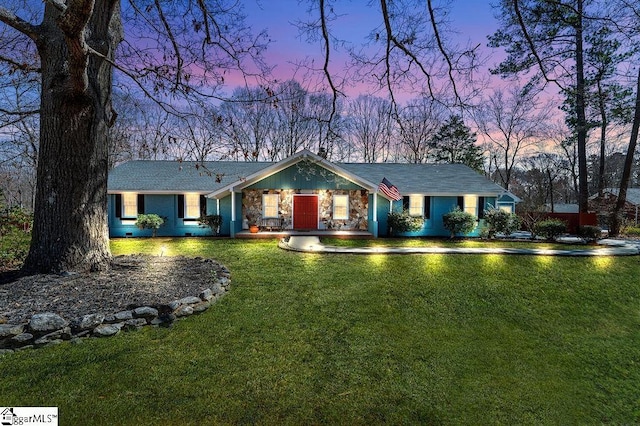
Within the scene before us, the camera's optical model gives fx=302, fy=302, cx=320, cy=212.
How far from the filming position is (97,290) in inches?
216

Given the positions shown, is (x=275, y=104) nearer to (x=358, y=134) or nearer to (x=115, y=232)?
(x=115, y=232)

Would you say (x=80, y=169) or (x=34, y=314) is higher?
(x=80, y=169)

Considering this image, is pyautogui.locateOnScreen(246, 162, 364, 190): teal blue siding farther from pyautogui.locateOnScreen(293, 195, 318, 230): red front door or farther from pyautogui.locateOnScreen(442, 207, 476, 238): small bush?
pyautogui.locateOnScreen(442, 207, 476, 238): small bush

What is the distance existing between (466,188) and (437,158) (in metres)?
17.2

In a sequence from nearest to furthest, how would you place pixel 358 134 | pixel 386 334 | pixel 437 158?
pixel 386 334, pixel 358 134, pixel 437 158

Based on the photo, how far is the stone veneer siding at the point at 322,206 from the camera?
50.9 feet

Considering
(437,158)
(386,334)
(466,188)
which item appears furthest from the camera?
(437,158)

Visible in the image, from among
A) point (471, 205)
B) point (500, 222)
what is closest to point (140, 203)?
point (471, 205)

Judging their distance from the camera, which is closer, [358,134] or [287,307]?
[287,307]

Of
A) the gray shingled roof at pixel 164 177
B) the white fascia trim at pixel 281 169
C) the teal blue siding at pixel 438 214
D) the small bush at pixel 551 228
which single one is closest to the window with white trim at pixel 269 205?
the white fascia trim at pixel 281 169

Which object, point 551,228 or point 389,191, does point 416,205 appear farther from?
point 551,228

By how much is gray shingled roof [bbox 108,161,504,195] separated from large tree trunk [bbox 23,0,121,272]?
25.1 ft

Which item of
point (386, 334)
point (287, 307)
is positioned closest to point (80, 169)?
point (287, 307)

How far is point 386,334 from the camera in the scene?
4.84m
